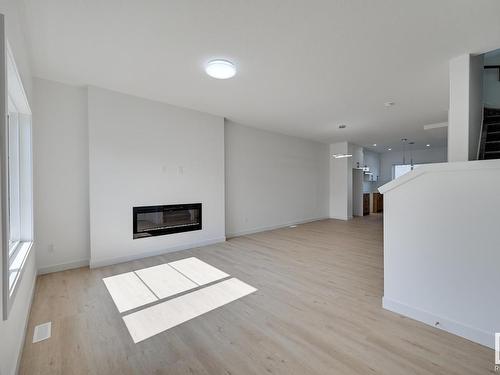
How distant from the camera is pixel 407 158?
35.5 feet

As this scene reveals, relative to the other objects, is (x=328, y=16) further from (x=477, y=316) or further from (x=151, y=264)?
(x=151, y=264)

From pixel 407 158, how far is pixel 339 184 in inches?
192

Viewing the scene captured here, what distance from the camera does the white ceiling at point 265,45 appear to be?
78.9 inches

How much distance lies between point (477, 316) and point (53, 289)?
15.3ft

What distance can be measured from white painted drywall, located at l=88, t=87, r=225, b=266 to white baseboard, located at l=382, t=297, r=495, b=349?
3634mm

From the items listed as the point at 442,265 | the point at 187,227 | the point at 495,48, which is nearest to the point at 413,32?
the point at 495,48

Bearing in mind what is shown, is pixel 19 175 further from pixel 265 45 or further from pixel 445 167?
pixel 445 167

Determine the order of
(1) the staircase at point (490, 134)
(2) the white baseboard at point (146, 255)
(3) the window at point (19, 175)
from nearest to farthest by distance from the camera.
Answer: (3) the window at point (19, 175)
(1) the staircase at point (490, 134)
(2) the white baseboard at point (146, 255)

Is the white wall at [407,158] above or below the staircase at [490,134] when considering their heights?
above

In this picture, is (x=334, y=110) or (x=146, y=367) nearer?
(x=146, y=367)

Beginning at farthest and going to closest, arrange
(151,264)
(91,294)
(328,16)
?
1. (151,264)
2. (91,294)
3. (328,16)

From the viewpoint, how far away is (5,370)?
4.36 feet

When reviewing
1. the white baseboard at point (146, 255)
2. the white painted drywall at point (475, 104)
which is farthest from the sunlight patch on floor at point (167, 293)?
the white painted drywall at point (475, 104)

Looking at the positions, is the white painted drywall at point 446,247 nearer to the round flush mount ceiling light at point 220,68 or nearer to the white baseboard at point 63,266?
the round flush mount ceiling light at point 220,68
